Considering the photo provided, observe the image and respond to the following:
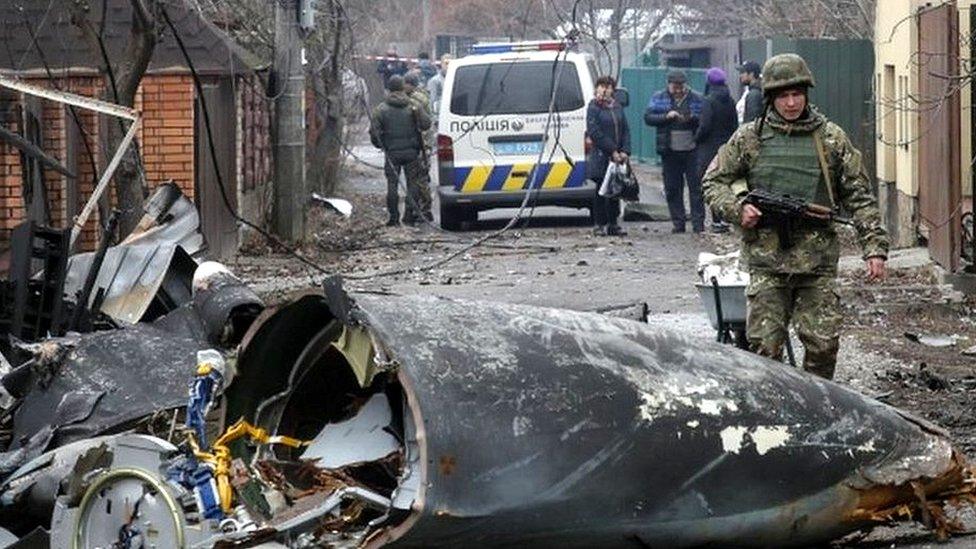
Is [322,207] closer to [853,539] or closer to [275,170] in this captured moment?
[275,170]

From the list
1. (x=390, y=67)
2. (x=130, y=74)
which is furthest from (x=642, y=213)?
(x=130, y=74)

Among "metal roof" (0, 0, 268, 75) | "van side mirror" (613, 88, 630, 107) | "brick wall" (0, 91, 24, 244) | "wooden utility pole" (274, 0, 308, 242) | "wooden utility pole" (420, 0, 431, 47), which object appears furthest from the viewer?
"wooden utility pole" (420, 0, 431, 47)

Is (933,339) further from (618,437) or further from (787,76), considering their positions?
(618,437)

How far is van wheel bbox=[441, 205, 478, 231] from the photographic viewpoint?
2577 centimetres

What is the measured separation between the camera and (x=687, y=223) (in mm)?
25156

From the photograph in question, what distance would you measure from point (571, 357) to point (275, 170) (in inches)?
579

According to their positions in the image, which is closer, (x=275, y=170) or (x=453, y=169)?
(x=275, y=170)

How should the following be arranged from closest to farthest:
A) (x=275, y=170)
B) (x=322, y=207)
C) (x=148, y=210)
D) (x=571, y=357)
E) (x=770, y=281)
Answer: (x=571, y=357) < (x=770, y=281) < (x=148, y=210) < (x=275, y=170) < (x=322, y=207)

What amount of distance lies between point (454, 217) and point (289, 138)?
15.6 ft

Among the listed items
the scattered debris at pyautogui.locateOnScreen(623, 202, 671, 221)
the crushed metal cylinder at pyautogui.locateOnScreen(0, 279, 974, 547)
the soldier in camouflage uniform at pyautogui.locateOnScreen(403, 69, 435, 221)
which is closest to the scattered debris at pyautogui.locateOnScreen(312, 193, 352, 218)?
the soldier in camouflage uniform at pyautogui.locateOnScreen(403, 69, 435, 221)

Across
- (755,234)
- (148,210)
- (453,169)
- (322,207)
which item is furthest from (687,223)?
(755,234)

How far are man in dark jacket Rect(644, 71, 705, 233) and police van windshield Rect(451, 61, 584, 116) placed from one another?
198 centimetres

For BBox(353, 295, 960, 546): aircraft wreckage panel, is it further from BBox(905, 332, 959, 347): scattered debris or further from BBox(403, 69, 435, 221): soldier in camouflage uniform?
BBox(403, 69, 435, 221): soldier in camouflage uniform

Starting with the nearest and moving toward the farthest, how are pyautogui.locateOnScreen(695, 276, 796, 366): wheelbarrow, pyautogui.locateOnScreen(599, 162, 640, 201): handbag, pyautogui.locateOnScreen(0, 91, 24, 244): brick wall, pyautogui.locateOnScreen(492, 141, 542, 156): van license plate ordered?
pyautogui.locateOnScreen(695, 276, 796, 366): wheelbarrow → pyautogui.locateOnScreen(0, 91, 24, 244): brick wall → pyautogui.locateOnScreen(599, 162, 640, 201): handbag → pyautogui.locateOnScreen(492, 141, 542, 156): van license plate
